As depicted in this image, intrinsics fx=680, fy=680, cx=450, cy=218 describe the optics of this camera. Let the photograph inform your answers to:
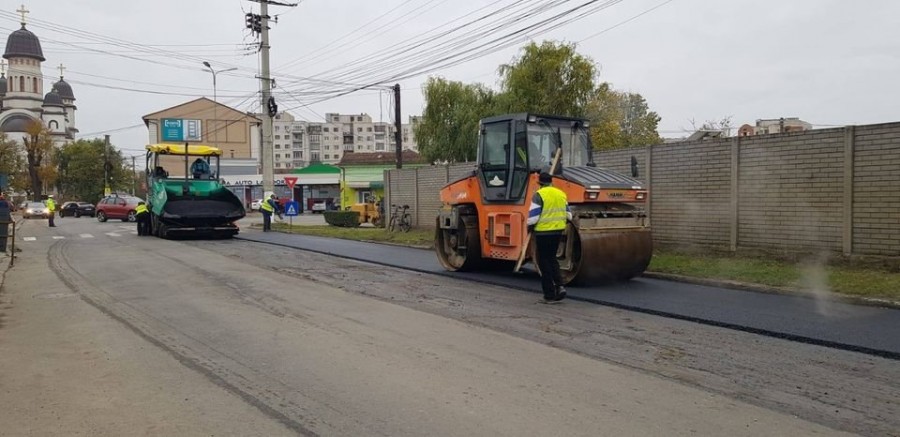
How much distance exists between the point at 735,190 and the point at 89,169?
66900mm

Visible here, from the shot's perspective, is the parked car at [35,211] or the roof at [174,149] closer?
the roof at [174,149]

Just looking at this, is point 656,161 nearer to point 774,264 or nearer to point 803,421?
point 774,264

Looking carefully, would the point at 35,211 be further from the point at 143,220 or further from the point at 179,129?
the point at 179,129

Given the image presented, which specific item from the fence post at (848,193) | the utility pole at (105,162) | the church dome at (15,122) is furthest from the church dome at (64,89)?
the fence post at (848,193)

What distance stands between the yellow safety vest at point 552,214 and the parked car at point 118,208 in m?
32.3

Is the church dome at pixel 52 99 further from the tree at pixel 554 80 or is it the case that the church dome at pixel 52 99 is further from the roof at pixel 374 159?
the tree at pixel 554 80

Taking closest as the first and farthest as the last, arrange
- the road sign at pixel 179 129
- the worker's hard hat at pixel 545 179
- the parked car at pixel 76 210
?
the worker's hard hat at pixel 545 179 → the parked car at pixel 76 210 → the road sign at pixel 179 129

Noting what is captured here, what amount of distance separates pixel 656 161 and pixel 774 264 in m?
3.48

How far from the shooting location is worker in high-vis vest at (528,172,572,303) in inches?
353

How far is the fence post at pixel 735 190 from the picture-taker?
1239 centimetres

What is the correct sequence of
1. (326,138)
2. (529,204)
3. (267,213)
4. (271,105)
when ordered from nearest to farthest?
(529,204)
(267,213)
(271,105)
(326,138)

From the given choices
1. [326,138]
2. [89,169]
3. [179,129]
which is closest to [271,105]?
[89,169]

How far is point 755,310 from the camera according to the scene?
8281 millimetres

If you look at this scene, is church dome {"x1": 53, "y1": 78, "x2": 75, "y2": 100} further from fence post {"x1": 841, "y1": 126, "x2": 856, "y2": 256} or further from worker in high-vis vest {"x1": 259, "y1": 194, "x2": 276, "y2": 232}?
fence post {"x1": 841, "y1": 126, "x2": 856, "y2": 256}
